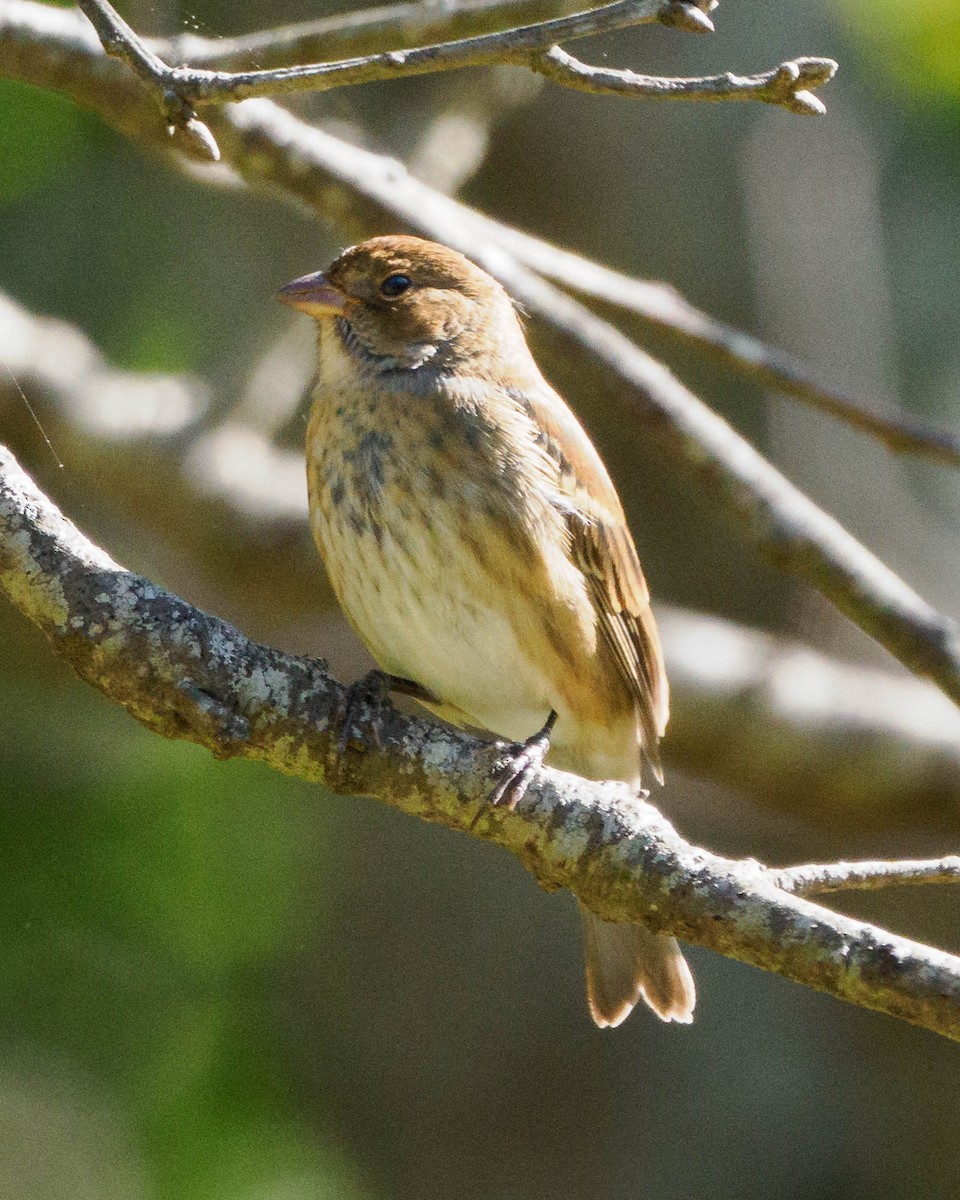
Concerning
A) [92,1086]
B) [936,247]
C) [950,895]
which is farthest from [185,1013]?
[936,247]

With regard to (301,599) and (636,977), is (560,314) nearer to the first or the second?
(301,599)

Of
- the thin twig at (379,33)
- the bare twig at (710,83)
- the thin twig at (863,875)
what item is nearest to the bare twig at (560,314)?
the thin twig at (379,33)

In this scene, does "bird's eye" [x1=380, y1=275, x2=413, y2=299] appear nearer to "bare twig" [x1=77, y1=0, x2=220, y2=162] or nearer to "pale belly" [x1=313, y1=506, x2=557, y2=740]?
"pale belly" [x1=313, y1=506, x2=557, y2=740]

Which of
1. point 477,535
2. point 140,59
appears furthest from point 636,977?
point 140,59

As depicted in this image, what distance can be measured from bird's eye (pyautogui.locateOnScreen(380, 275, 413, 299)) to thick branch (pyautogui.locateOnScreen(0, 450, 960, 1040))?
1.62 m

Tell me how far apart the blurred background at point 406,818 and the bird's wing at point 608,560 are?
62cm

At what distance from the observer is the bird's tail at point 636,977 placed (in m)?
3.64

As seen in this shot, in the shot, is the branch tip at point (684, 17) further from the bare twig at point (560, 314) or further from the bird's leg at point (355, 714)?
the bare twig at point (560, 314)

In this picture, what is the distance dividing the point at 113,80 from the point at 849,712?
9.67 feet

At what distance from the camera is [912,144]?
6.82 metres

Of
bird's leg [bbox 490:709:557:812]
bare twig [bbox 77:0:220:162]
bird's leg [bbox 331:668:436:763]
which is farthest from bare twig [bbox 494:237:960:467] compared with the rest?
bare twig [bbox 77:0:220:162]

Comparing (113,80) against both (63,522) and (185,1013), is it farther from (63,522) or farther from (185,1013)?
(185,1013)

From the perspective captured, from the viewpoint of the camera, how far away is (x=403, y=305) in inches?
158

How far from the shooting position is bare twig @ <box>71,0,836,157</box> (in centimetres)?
215
